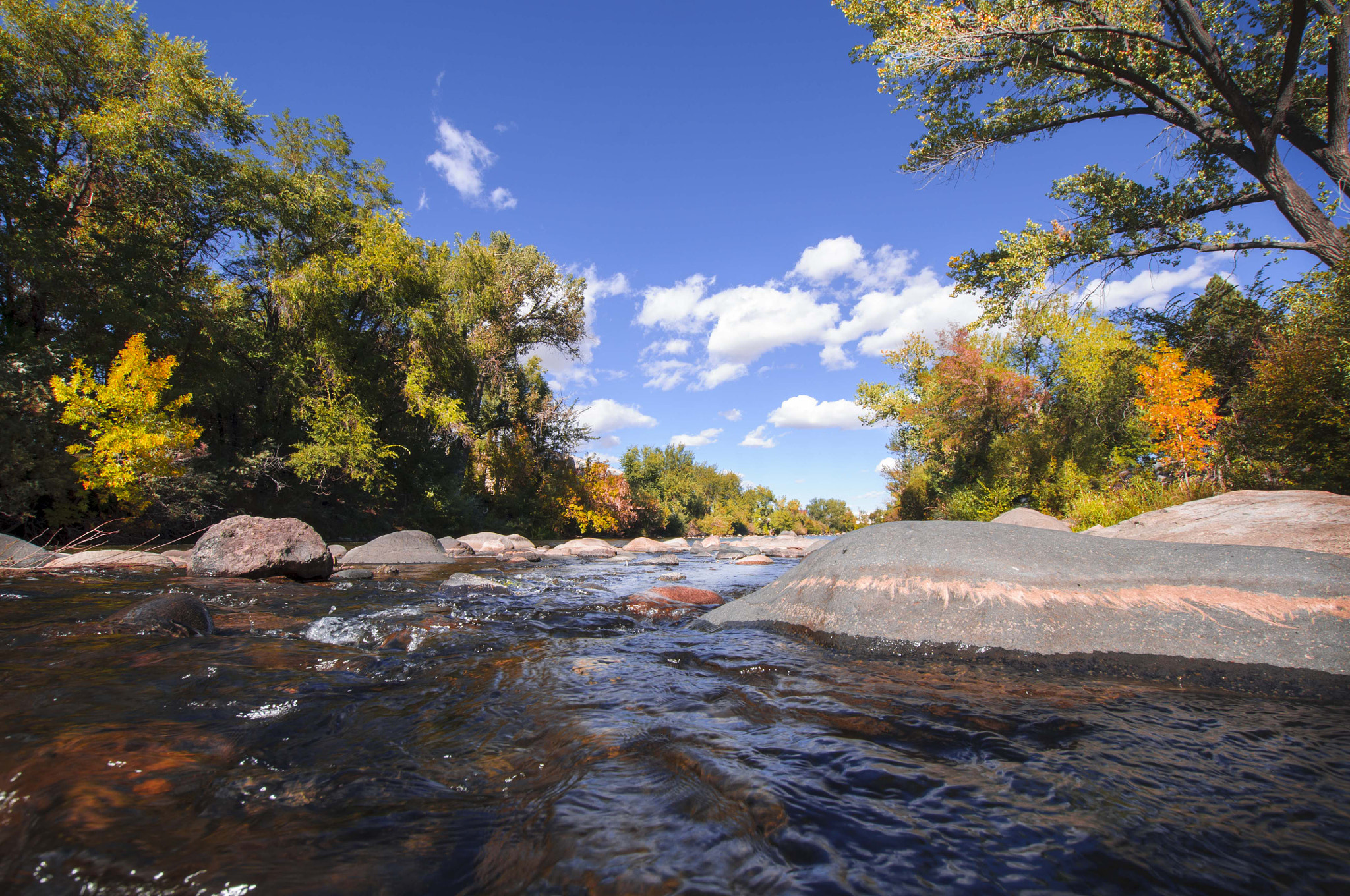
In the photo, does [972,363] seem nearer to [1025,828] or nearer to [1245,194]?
[1245,194]

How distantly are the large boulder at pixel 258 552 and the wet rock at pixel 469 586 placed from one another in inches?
91.8

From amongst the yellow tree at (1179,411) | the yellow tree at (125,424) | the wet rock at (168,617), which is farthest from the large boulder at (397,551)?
the yellow tree at (1179,411)

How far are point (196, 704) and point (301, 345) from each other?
22.1 m

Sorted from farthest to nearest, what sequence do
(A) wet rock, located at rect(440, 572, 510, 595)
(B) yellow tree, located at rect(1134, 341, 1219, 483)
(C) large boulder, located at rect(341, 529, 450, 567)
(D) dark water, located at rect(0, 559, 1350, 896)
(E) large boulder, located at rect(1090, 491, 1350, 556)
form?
(B) yellow tree, located at rect(1134, 341, 1219, 483), (C) large boulder, located at rect(341, 529, 450, 567), (A) wet rock, located at rect(440, 572, 510, 595), (E) large boulder, located at rect(1090, 491, 1350, 556), (D) dark water, located at rect(0, 559, 1350, 896)

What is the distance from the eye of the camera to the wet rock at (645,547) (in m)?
23.2

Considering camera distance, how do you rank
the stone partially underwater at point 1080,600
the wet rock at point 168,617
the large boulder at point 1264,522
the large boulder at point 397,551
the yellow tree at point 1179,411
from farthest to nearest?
the yellow tree at point 1179,411 < the large boulder at point 397,551 < the large boulder at point 1264,522 < the wet rock at point 168,617 < the stone partially underwater at point 1080,600

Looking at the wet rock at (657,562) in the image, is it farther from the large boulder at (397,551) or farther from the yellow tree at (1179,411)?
the yellow tree at (1179,411)

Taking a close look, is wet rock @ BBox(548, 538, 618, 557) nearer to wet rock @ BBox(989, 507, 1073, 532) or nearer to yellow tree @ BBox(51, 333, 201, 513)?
yellow tree @ BBox(51, 333, 201, 513)

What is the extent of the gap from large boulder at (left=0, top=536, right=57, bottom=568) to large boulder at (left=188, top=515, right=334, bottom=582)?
241cm

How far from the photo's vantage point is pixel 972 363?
25.1m

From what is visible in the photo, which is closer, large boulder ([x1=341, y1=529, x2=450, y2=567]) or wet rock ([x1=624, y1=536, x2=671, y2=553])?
large boulder ([x1=341, y1=529, x2=450, y2=567])

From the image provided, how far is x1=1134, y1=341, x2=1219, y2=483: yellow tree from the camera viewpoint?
15.2 metres

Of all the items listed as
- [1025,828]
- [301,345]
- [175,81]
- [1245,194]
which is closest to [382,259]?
[301,345]

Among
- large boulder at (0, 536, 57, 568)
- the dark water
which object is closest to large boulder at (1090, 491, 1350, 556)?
the dark water
